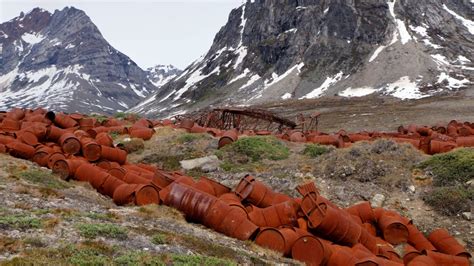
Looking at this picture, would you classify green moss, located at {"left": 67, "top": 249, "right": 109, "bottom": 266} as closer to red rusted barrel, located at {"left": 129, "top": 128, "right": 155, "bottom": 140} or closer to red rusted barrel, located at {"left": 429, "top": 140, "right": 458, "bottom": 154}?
red rusted barrel, located at {"left": 429, "top": 140, "right": 458, "bottom": 154}

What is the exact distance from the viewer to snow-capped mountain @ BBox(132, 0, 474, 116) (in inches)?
3469

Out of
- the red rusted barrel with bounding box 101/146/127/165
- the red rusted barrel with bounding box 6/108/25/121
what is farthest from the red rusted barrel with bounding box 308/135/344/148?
the red rusted barrel with bounding box 6/108/25/121

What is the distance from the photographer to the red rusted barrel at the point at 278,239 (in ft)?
27.9

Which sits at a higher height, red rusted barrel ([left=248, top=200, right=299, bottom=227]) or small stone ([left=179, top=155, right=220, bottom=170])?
small stone ([left=179, top=155, right=220, bottom=170])

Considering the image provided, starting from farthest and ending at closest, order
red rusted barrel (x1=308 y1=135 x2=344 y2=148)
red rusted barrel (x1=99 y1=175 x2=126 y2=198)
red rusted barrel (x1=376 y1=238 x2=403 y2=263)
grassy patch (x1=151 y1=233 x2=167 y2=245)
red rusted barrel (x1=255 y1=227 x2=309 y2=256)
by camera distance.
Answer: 1. red rusted barrel (x1=308 y1=135 x2=344 y2=148)
2. red rusted barrel (x1=99 y1=175 x2=126 y2=198)
3. red rusted barrel (x1=376 y1=238 x2=403 y2=263)
4. red rusted barrel (x1=255 y1=227 x2=309 y2=256)
5. grassy patch (x1=151 y1=233 x2=167 y2=245)

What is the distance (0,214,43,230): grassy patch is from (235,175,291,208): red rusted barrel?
16.1 feet

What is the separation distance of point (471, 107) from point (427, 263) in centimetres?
4471

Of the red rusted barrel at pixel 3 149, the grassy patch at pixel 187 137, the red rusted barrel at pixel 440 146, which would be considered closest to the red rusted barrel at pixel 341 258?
the red rusted barrel at pixel 440 146

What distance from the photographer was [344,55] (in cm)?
10656

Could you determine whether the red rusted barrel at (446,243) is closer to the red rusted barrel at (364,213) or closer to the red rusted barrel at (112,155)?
the red rusted barrel at (364,213)

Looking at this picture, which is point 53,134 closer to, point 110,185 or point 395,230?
point 110,185

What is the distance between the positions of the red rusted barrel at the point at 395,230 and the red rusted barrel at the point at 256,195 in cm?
235

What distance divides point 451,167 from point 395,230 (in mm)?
4413

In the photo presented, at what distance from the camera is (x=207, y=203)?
9.39 metres
